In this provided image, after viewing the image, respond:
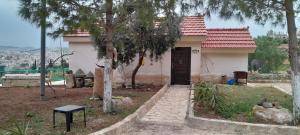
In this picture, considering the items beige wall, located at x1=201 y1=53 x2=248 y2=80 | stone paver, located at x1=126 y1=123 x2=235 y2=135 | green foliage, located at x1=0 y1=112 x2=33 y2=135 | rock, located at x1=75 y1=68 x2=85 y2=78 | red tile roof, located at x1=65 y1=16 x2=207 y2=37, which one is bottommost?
stone paver, located at x1=126 y1=123 x2=235 y2=135

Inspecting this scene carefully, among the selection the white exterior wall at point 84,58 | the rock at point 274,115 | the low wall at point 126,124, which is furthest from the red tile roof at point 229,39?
the rock at point 274,115

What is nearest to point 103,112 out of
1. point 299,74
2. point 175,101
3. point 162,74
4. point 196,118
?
point 196,118

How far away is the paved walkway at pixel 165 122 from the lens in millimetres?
8266

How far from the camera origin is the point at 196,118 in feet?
29.6

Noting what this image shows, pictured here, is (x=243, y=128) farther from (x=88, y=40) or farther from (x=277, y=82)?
(x=277, y=82)

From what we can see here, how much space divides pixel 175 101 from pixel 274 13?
4.60 m

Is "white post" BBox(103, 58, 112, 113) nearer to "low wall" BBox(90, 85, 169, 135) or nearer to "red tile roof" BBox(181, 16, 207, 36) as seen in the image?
"low wall" BBox(90, 85, 169, 135)

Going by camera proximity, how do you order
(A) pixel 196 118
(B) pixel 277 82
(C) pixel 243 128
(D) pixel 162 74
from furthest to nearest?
(B) pixel 277 82 → (D) pixel 162 74 → (A) pixel 196 118 → (C) pixel 243 128

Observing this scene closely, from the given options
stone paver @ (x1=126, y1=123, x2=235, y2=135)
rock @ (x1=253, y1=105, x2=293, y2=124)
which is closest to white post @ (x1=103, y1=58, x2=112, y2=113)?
stone paver @ (x1=126, y1=123, x2=235, y2=135)

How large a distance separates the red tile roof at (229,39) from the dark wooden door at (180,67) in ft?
4.44

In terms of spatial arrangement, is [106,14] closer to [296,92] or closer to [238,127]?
[238,127]

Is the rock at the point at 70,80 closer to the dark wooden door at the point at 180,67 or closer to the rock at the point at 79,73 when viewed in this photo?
the rock at the point at 79,73

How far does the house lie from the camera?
1839 centimetres

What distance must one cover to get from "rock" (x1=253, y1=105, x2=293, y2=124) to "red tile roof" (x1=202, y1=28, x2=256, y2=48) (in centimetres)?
1042
